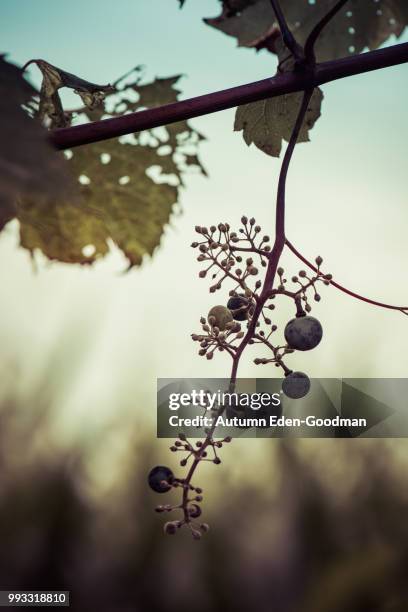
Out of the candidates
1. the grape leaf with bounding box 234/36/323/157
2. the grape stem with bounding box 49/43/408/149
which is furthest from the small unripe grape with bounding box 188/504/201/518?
the grape leaf with bounding box 234/36/323/157

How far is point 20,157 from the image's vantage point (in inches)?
13.1

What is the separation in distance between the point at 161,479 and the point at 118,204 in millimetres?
624

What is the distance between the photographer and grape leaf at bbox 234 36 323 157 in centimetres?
94

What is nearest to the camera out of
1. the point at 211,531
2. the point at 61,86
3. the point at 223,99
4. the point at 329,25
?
the point at 223,99

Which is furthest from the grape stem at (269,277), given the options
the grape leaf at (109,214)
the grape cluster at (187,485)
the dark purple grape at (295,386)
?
the grape leaf at (109,214)

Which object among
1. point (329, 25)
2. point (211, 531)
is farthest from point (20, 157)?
point (211, 531)

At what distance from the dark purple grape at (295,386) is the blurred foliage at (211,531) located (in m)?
6.52

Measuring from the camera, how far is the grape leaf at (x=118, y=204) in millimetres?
1192

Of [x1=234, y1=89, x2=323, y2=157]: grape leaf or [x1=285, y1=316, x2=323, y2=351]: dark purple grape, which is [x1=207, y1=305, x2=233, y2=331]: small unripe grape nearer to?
[x1=285, y1=316, x2=323, y2=351]: dark purple grape

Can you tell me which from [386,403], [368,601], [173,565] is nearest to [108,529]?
[173,565]

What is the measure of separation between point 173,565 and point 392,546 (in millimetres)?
2804

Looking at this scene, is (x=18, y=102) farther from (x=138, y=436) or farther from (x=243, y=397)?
(x=138, y=436)

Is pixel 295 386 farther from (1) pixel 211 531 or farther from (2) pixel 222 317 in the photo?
(1) pixel 211 531

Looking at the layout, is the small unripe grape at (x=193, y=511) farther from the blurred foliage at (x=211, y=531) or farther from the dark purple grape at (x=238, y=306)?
the blurred foliage at (x=211, y=531)
